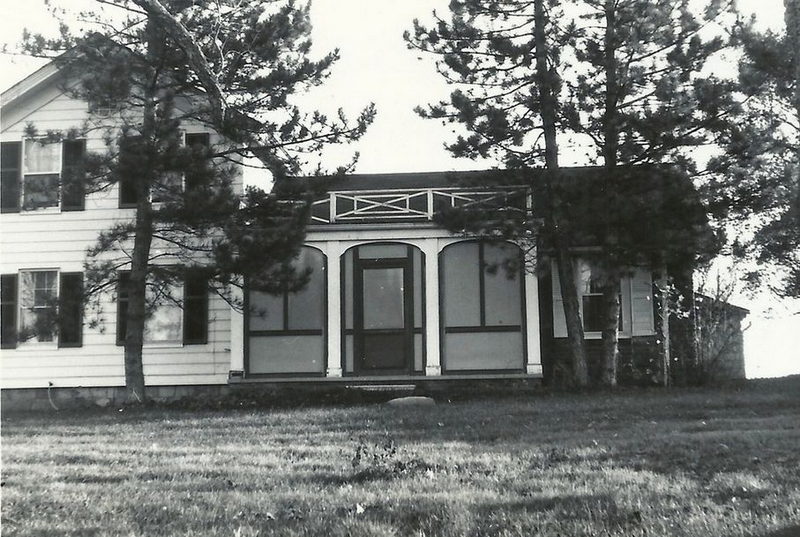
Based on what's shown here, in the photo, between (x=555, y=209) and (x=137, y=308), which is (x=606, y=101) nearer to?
(x=555, y=209)

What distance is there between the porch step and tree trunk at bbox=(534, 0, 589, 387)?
3285mm

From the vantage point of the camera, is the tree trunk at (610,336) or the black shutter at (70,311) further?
the tree trunk at (610,336)

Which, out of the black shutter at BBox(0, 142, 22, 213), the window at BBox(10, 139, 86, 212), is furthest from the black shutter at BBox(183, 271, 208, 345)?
the black shutter at BBox(0, 142, 22, 213)

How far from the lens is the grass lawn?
582cm

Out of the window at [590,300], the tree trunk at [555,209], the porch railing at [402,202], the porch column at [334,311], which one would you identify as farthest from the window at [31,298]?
the window at [590,300]

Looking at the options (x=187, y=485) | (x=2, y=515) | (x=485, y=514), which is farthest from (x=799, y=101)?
(x=2, y=515)

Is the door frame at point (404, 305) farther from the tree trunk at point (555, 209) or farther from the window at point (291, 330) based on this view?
the tree trunk at point (555, 209)

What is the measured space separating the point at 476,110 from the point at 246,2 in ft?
15.6

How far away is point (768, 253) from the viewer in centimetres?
1786

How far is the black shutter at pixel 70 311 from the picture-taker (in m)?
14.8

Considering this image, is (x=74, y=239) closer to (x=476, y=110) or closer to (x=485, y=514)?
(x=476, y=110)

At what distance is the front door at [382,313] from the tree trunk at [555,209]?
10.2ft

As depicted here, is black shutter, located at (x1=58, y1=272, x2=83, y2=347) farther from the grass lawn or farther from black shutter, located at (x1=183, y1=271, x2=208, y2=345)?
the grass lawn

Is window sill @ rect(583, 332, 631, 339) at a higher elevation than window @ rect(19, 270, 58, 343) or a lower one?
lower
